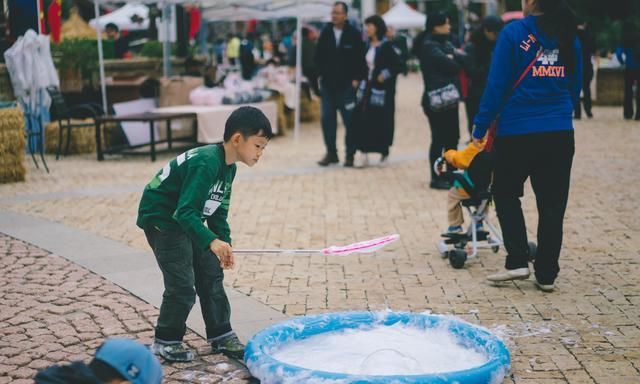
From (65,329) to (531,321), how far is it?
2672mm

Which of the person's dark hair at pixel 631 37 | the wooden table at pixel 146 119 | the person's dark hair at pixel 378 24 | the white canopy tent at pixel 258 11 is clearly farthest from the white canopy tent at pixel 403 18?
the person's dark hair at pixel 378 24

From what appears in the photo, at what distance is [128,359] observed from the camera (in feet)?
8.83

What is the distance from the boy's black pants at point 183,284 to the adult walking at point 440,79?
5.47m

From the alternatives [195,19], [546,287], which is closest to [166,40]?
[195,19]

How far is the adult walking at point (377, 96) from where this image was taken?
11.2 m

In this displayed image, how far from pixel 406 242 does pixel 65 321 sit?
10.3 feet

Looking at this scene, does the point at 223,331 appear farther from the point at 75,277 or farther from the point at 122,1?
the point at 122,1

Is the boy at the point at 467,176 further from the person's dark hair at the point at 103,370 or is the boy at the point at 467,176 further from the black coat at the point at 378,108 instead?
the black coat at the point at 378,108

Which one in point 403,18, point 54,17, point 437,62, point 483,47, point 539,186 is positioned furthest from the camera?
point 403,18

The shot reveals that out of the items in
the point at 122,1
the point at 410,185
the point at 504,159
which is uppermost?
the point at 122,1

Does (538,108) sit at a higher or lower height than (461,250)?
higher

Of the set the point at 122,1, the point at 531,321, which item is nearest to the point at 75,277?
the point at 531,321

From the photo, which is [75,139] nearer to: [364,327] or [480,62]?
[480,62]

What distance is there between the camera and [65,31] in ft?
71.8
